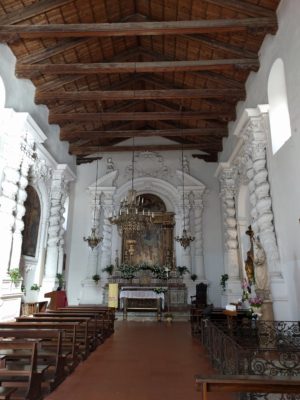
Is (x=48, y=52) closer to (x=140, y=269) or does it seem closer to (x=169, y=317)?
(x=140, y=269)

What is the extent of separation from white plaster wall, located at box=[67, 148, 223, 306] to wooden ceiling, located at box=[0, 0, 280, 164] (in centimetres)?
152

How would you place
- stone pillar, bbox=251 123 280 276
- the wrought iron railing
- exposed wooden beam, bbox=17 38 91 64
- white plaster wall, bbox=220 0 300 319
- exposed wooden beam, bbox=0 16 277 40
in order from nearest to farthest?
the wrought iron railing, white plaster wall, bbox=220 0 300 319, exposed wooden beam, bbox=0 16 277 40, stone pillar, bbox=251 123 280 276, exposed wooden beam, bbox=17 38 91 64

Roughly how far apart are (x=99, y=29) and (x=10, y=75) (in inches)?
123

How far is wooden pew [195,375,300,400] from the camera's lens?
2.23 m

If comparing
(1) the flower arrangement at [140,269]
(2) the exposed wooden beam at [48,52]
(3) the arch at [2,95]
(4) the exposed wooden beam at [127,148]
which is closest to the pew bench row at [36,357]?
(3) the arch at [2,95]

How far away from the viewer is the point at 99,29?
26.2 feet

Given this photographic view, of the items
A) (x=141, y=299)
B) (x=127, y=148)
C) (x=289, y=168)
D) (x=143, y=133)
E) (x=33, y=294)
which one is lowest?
(x=141, y=299)

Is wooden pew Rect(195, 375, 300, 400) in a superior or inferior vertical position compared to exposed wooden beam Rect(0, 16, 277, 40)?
inferior

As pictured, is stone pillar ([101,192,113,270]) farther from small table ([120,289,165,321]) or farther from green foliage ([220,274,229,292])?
green foliage ([220,274,229,292])

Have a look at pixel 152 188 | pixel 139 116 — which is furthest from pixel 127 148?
pixel 139 116

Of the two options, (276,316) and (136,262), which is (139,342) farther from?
(136,262)

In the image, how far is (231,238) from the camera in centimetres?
1289

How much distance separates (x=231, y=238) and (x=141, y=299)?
4.38 m

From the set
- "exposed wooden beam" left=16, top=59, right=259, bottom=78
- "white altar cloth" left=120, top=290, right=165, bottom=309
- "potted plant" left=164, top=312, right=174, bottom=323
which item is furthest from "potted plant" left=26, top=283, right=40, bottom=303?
"exposed wooden beam" left=16, top=59, right=259, bottom=78
